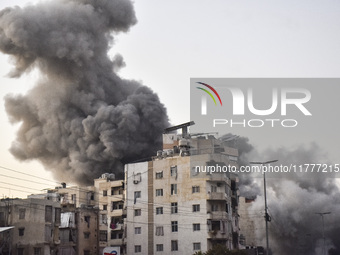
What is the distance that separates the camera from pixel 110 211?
89312mm

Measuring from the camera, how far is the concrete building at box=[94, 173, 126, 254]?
276ft

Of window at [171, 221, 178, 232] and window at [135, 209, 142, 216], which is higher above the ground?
window at [135, 209, 142, 216]

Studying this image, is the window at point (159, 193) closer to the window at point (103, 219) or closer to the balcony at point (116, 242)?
the balcony at point (116, 242)

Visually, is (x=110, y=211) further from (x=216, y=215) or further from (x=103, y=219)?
(x=216, y=215)

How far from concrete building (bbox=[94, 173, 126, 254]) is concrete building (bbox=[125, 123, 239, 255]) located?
3.49 metres

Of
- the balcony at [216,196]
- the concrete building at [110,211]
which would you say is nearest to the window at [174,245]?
the balcony at [216,196]

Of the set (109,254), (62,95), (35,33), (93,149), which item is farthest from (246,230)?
(109,254)

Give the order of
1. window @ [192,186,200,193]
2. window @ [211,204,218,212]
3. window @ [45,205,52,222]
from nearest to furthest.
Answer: window @ [45,205,52,222], window @ [211,204,218,212], window @ [192,186,200,193]

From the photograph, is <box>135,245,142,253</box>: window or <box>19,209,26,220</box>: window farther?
<box>135,245,142,253</box>: window

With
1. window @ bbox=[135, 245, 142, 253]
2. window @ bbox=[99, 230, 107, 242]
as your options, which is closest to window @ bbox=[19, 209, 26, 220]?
window @ bbox=[135, 245, 142, 253]

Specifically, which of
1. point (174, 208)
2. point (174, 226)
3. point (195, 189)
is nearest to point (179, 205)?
point (174, 208)

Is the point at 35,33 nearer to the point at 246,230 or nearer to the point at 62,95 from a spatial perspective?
A: the point at 62,95

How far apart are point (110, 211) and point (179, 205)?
614 inches

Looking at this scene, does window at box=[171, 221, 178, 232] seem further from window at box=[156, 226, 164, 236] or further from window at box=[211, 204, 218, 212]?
window at box=[211, 204, 218, 212]
